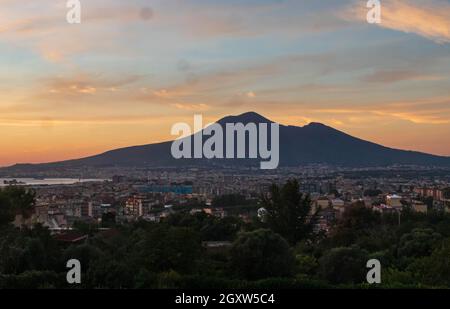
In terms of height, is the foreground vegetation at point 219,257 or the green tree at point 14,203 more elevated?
the green tree at point 14,203

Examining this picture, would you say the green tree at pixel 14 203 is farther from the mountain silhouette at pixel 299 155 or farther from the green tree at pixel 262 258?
the green tree at pixel 262 258

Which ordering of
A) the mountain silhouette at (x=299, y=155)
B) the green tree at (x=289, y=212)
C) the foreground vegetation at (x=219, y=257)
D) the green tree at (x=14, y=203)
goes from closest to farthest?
the foreground vegetation at (x=219, y=257)
the green tree at (x=14, y=203)
the green tree at (x=289, y=212)
the mountain silhouette at (x=299, y=155)

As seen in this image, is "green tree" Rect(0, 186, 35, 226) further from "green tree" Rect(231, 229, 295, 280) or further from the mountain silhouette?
"green tree" Rect(231, 229, 295, 280)

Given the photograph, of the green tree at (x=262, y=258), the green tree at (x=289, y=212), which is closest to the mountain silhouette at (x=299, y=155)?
the green tree at (x=289, y=212)

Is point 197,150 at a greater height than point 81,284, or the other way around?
point 197,150

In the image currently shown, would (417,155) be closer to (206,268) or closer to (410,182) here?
A: (410,182)

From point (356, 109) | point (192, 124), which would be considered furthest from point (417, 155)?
point (192, 124)
